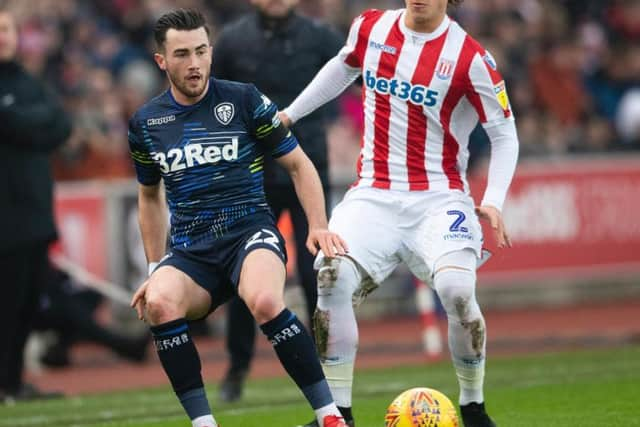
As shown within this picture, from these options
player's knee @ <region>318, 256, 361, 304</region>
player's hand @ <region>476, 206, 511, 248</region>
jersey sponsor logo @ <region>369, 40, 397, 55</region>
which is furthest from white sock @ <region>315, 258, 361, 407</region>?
jersey sponsor logo @ <region>369, 40, 397, 55</region>

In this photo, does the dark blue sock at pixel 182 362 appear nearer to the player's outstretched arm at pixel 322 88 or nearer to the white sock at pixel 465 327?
the white sock at pixel 465 327

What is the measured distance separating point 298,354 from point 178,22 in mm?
1791

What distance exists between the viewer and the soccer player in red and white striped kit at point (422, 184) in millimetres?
7965

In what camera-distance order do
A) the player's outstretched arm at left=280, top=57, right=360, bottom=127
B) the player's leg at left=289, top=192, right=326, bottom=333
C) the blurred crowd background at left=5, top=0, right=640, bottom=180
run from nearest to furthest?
1. the player's outstretched arm at left=280, top=57, right=360, bottom=127
2. the player's leg at left=289, top=192, right=326, bottom=333
3. the blurred crowd background at left=5, top=0, right=640, bottom=180

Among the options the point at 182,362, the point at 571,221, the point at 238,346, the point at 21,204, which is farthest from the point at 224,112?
the point at 571,221

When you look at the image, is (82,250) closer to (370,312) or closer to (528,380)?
(370,312)

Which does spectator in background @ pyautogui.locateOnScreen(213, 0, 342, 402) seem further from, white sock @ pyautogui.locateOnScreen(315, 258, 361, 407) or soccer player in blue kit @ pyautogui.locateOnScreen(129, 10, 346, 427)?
soccer player in blue kit @ pyautogui.locateOnScreen(129, 10, 346, 427)

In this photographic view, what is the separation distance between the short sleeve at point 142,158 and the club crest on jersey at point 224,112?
1.34 feet

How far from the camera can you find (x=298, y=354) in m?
7.38

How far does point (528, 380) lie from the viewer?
37.1ft

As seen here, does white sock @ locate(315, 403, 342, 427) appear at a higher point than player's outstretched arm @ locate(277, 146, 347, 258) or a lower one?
lower

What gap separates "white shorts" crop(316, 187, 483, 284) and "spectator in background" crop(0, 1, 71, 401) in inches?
159

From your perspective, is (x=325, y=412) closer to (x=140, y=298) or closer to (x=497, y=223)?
(x=140, y=298)

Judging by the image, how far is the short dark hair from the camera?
7.68 m
